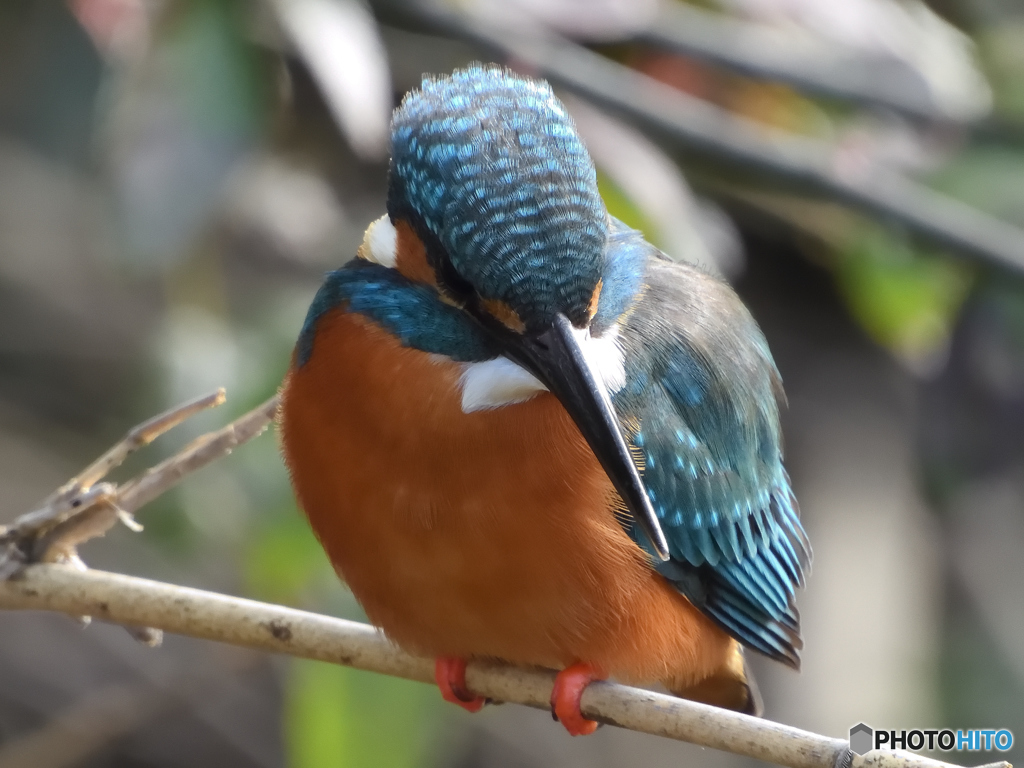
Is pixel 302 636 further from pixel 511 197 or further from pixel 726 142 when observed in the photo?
pixel 726 142

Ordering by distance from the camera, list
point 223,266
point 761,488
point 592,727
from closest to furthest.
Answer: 1. point 592,727
2. point 761,488
3. point 223,266

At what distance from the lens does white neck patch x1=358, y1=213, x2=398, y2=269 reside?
1827 mm

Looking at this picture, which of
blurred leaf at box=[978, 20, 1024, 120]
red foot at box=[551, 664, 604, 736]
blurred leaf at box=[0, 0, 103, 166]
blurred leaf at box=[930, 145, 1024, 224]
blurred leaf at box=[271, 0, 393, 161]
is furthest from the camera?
blurred leaf at box=[978, 20, 1024, 120]

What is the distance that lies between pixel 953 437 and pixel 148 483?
8.09 ft

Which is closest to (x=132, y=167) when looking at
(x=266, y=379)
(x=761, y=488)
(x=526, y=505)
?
(x=266, y=379)

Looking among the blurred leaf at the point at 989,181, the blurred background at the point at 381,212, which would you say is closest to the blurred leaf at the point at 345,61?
the blurred background at the point at 381,212

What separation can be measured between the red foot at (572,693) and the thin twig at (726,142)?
1.39m

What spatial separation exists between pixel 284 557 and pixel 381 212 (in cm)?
106

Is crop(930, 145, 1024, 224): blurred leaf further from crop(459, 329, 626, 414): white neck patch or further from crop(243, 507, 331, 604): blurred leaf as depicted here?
crop(243, 507, 331, 604): blurred leaf

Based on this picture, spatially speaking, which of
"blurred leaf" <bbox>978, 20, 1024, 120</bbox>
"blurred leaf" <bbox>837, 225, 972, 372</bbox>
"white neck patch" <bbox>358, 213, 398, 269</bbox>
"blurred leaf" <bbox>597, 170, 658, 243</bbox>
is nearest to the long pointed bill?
"white neck patch" <bbox>358, 213, 398, 269</bbox>

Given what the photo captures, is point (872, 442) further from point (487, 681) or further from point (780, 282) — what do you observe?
point (487, 681)

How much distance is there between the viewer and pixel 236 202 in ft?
10.8

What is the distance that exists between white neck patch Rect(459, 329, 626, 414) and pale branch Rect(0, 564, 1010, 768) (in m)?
0.38

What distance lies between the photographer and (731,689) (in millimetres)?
2492
